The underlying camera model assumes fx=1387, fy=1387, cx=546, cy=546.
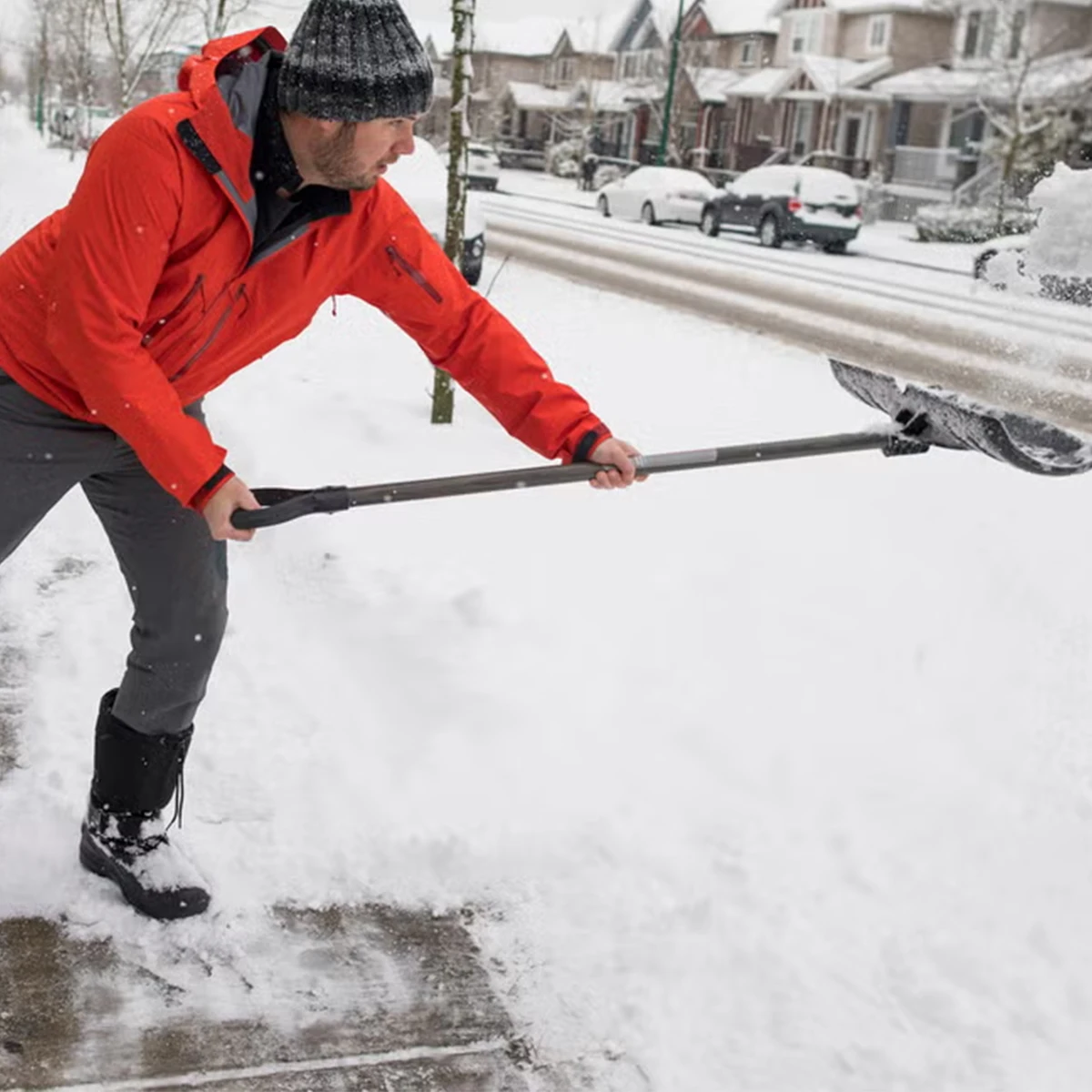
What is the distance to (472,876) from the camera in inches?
117

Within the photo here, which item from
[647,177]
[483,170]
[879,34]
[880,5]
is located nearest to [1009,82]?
[647,177]

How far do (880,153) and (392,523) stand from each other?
37.9 meters

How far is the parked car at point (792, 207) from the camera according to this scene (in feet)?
73.3

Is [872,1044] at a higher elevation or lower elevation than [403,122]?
lower

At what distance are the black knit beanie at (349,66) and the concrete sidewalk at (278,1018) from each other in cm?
154

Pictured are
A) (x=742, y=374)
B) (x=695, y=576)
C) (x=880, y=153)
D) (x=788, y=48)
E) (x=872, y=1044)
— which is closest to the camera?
(x=872, y=1044)

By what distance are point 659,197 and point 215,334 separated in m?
23.8

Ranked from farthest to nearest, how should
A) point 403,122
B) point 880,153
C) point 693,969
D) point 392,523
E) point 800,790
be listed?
point 880,153
point 392,523
point 800,790
point 693,969
point 403,122

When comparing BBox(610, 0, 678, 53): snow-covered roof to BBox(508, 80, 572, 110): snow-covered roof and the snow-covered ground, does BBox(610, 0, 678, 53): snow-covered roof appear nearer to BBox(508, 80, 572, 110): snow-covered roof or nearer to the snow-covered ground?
BBox(508, 80, 572, 110): snow-covered roof

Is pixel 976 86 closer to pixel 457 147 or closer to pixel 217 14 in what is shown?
pixel 217 14

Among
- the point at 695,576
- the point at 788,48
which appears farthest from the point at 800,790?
the point at 788,48

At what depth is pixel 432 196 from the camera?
488 inches

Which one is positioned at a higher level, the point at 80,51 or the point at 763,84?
the point at 80,51

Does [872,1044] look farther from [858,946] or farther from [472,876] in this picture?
[472,876]
